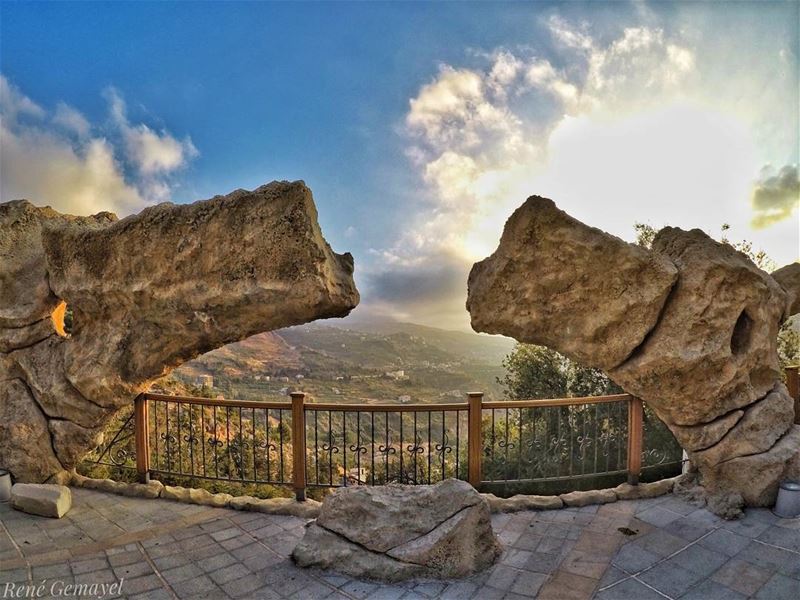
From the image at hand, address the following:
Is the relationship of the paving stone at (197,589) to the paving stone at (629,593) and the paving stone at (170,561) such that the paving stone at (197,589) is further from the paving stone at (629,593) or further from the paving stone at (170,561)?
the paving stone at (629,593)

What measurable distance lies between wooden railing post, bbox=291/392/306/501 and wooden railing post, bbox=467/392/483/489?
7.15ft

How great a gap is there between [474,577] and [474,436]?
80.6 inches

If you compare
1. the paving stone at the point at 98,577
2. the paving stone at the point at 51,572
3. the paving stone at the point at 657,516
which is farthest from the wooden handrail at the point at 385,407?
the paving stone at the point at 51,572

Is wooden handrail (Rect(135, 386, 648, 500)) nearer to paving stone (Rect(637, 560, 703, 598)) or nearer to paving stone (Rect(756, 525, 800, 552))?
paving stone (Rect(756, 525, 800, 552))

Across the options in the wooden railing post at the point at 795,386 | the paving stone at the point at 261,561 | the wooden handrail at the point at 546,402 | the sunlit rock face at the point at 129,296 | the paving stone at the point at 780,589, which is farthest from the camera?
the wooden railing post at the point at 795,386

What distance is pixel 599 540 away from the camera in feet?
15.8

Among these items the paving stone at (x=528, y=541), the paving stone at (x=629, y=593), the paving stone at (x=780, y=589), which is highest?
the paving stone at (x=780, y=589)

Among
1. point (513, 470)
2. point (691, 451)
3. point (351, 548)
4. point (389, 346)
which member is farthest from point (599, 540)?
point (389, 346)

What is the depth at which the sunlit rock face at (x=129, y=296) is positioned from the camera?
16.7ft

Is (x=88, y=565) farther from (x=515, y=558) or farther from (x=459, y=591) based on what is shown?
(x=515, y=558)

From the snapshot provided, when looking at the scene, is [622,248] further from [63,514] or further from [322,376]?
[322,376]

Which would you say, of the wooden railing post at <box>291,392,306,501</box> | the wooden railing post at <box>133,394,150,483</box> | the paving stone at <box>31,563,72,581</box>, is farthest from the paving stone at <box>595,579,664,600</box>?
the wooden railing post at <box>133,394,150,483</box>

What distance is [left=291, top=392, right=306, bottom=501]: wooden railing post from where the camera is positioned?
19.2 feet

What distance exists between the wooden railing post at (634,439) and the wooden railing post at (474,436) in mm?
2063
